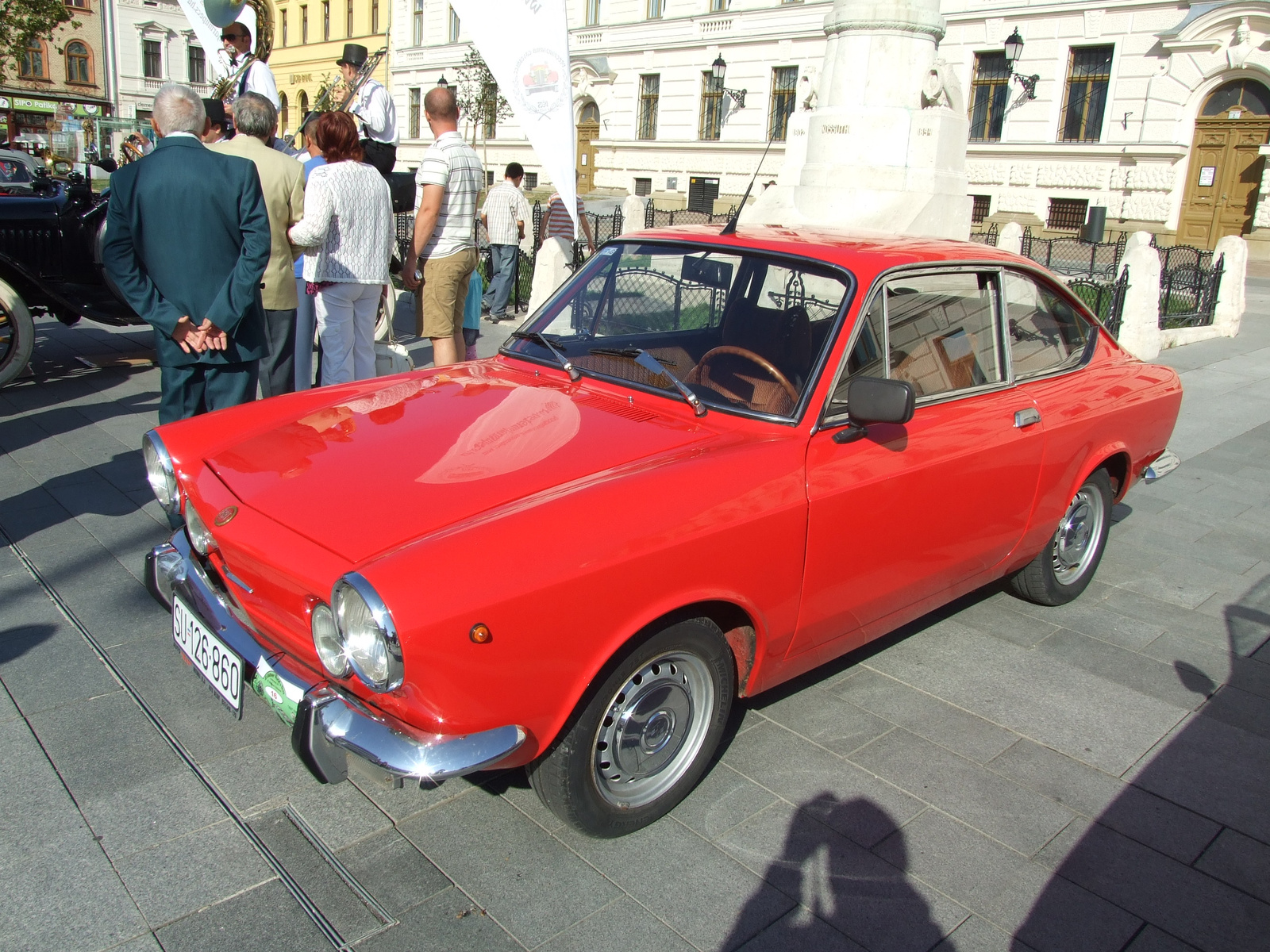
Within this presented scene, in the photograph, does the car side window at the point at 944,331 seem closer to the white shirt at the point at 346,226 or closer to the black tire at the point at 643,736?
the black tire at the point at 643,736

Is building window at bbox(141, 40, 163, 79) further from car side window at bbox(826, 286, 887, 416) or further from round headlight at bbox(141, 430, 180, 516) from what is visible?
car side window at bbox(826, 286, 887, 416)

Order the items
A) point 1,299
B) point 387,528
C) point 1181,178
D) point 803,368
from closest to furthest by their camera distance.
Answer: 1. point 387,528
2. point 803,368
3. point 1,299
4. point 1181,178

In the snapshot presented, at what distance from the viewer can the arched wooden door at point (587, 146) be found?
39438 millimetres

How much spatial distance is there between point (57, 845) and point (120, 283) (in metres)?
2.63

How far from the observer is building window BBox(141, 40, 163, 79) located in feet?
199

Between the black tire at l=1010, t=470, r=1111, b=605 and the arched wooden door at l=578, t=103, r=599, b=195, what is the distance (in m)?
36.4

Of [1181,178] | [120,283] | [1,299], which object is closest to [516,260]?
[1,299]

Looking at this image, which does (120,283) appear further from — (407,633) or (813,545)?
(813,545)

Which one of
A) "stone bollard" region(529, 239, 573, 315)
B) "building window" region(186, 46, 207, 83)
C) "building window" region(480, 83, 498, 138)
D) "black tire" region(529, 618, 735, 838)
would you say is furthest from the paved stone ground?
"building window" region(186, 46, 207, 83)

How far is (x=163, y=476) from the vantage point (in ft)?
10.5

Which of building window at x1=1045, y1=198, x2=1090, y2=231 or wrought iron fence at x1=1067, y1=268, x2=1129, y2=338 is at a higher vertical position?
building window at x1=1045, y1=198, x2=1090, y2=231

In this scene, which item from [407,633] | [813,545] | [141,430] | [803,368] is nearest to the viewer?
[407,633]

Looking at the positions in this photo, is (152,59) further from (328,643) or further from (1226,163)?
(328,643)

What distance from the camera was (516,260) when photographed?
435 inches
